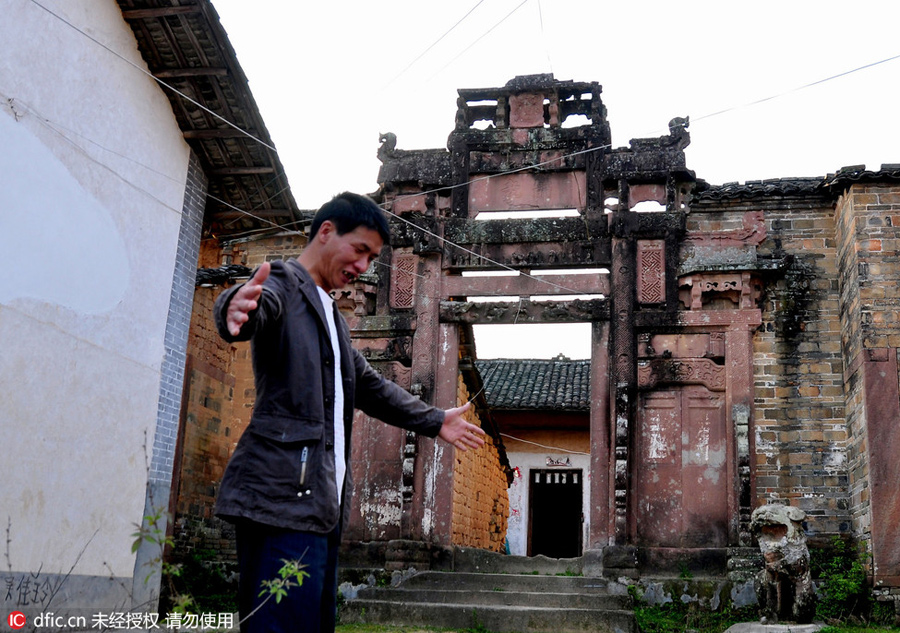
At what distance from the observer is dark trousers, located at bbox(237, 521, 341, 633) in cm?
245

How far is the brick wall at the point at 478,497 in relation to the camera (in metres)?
12.4

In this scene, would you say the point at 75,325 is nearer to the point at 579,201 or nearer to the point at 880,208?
the point at 579,201

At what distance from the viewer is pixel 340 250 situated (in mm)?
2934

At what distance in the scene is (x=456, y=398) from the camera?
1166 cm

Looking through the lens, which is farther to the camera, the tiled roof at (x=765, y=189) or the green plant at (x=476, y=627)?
the tiled roof at (x=765, y=189)

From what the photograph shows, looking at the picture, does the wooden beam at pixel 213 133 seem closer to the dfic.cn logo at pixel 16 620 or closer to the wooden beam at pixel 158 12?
the wooden beam at pixel 158 12

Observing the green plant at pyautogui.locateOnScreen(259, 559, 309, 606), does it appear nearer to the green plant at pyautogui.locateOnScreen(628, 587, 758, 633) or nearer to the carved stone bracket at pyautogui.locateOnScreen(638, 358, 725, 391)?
the green plant at pyautogui.locateOnScreen(628, 587, 758, 633)

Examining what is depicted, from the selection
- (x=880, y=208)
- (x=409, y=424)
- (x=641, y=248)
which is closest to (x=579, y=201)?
(x=641, y=248)

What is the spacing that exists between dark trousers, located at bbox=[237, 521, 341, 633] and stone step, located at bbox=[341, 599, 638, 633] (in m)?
6.39

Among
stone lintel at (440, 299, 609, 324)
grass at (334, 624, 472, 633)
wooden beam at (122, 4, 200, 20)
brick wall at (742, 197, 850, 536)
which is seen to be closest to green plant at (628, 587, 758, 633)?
brick wall at (742, 197, 850, 536)

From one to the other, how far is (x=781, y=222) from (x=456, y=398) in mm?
4743

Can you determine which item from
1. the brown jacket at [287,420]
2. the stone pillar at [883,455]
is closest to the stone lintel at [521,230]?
the stone pillar at [883,455]

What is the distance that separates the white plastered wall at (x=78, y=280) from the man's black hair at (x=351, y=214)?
3594 millimetres

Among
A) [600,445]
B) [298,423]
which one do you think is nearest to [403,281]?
[600,445]
